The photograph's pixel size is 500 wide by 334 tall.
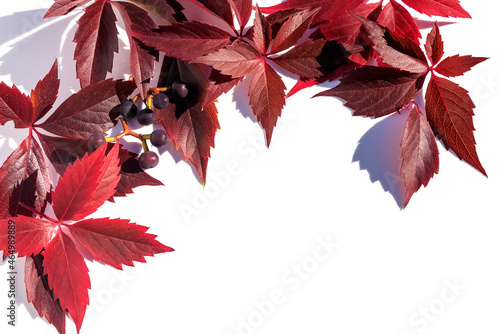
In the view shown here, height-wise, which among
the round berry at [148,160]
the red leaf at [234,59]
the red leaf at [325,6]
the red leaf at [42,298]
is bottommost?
the red leaf at [42,298]

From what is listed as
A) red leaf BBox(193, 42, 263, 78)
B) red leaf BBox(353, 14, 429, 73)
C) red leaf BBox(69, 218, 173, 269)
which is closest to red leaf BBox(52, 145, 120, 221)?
red leaf BBox(69, 218, 173, 269)

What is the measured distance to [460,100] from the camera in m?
1.07

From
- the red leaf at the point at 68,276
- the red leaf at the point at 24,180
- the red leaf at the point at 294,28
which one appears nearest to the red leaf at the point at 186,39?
the red leaf at the point at 294,28

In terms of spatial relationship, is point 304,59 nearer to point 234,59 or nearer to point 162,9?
point 234,59

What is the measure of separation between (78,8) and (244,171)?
1.80ft

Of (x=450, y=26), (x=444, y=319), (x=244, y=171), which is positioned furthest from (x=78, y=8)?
(x=444, y=319)

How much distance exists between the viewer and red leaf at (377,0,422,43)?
1.08 metres

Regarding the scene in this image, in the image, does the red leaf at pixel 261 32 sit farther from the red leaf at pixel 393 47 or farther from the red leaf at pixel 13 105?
the red leaf at pixel 13 105

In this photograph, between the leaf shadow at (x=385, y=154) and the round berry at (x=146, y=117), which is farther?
the leaf shadow at (x=385, y=154)

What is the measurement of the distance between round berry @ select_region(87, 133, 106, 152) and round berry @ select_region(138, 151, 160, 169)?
90 millimetres

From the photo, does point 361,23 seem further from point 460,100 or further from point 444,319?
point 444,319

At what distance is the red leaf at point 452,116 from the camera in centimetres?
107

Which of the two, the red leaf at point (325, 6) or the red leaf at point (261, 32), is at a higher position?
the red leaf at point (325, 6)

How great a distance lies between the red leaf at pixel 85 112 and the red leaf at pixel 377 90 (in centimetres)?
49
